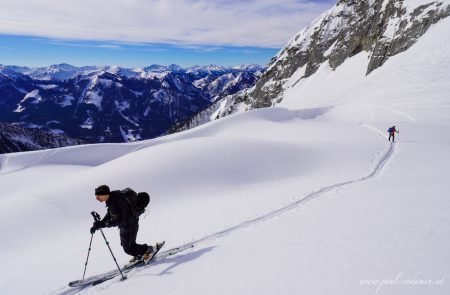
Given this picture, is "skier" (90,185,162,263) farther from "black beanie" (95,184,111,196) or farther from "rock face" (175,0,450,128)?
"rock face" (175,0,450,128)

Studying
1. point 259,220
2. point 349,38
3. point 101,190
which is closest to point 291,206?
point 259,220

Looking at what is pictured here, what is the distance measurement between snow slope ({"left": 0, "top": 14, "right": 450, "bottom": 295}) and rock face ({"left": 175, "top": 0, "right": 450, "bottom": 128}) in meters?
63.4

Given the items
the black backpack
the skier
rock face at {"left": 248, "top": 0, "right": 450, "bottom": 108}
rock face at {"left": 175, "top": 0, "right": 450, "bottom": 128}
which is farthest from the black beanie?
rock face at {"left": 248, "top": 0, "right": 450, "bottom": 108}

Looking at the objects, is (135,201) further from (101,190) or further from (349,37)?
(349,37)

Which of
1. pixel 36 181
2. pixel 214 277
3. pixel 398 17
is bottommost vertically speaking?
pixel 36 181

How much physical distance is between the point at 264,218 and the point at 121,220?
5.22m

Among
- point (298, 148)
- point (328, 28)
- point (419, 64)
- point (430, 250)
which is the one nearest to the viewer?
point (430, 250)

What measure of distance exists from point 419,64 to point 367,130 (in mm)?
40458

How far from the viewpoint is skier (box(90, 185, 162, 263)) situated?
363 inches

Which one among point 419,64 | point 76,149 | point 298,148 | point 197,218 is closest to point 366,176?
point 298,148

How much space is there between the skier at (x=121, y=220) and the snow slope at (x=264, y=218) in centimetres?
67

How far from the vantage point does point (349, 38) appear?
130250 mm

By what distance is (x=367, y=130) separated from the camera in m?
36.0

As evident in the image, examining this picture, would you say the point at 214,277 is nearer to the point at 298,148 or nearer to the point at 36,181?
the point at 298,148
